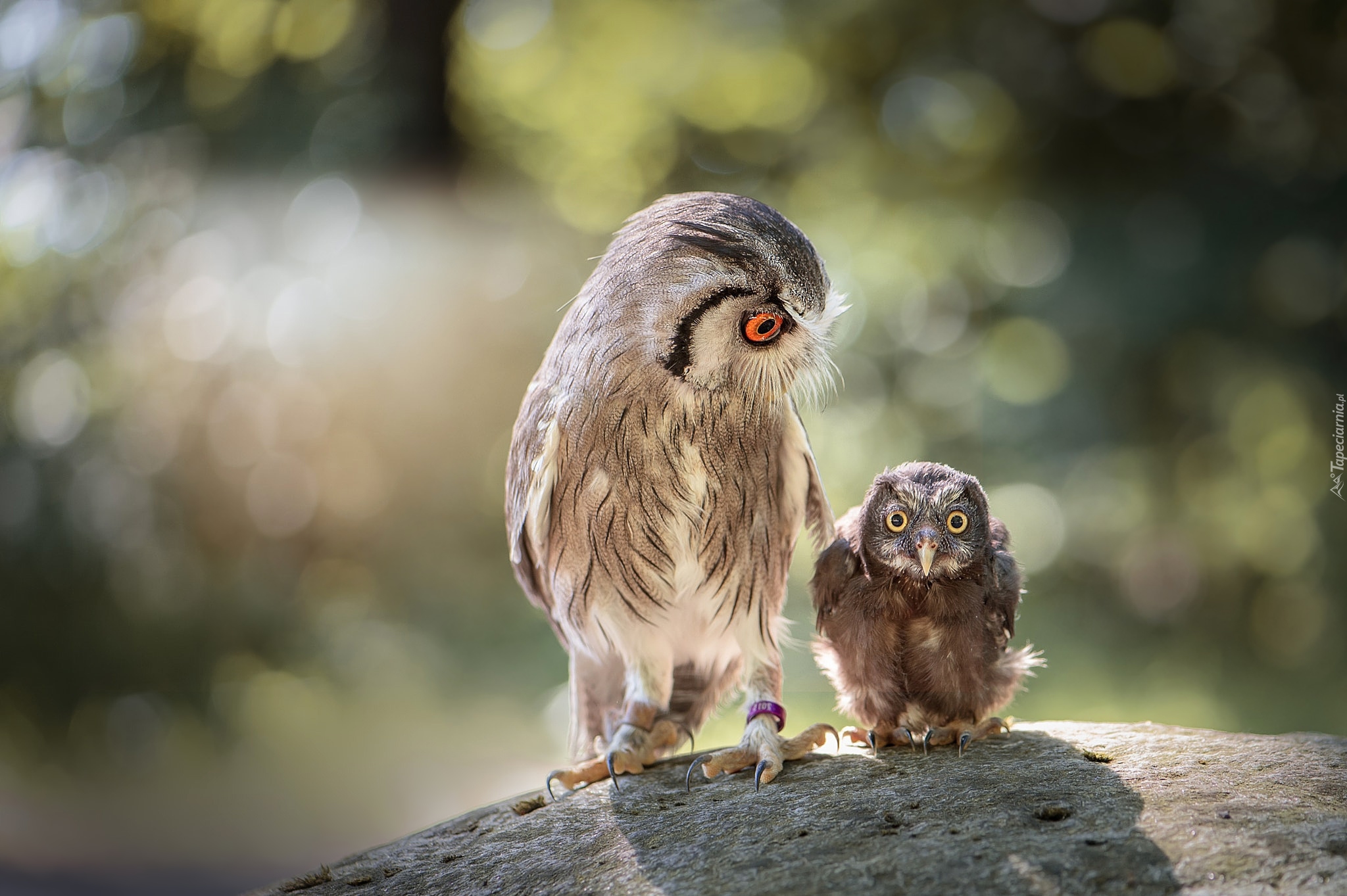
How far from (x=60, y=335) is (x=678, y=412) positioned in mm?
3914

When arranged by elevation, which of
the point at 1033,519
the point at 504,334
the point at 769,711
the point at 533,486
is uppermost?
the point at 504,334

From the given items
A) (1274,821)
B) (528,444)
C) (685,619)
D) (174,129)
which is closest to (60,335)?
(174,129)

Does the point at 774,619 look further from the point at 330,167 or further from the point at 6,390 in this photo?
the point at 6,390

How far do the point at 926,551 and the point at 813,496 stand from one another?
53 cm

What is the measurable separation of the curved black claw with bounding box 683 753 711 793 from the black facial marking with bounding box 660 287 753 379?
773 millimetres

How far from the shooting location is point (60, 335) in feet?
14.8

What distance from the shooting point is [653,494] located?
77.0 inches

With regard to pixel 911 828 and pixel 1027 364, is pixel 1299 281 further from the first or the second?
pixel 911 828

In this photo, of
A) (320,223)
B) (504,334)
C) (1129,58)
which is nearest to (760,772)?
(504,334)

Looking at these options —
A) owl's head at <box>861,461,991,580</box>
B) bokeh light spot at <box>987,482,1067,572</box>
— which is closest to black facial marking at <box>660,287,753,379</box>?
owl's head at <box>861,461,991,580</box>

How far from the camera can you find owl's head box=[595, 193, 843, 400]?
1.80 metres

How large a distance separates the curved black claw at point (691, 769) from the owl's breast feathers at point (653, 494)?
1.00 feet

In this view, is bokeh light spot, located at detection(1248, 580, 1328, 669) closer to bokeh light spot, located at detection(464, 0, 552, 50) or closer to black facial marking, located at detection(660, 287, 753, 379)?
black facial marking, located at detection(660, 287, 753, 379)

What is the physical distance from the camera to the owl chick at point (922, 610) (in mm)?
1770
